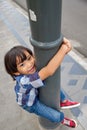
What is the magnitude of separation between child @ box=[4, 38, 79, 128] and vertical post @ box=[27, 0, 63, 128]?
0.26 feet

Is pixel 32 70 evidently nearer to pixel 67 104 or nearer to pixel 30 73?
A: pixel 30 73

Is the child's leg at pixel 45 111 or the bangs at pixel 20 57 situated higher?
the bangs at pixel 20 57

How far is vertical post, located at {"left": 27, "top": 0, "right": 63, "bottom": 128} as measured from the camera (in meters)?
1.76

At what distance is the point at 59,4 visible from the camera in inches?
70.2

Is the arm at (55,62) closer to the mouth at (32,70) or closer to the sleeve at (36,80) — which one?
the sleeve at (36,80)

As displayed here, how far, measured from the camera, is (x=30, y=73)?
2.24 meters

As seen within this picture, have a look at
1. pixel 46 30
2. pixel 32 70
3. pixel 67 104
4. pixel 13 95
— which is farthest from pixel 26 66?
pixel 13 95

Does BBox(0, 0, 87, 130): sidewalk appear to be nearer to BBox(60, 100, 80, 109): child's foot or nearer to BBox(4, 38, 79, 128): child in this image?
BBox(60, 100, 80, 109): child's foot

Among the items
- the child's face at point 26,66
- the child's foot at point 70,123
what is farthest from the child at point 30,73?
the child's foot at point 70,123

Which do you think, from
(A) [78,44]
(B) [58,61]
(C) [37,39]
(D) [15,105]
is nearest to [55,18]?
(C) [37,39]

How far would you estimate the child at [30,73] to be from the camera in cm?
209

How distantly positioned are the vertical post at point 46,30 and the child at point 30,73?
0.08m

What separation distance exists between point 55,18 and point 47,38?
0.59 feet

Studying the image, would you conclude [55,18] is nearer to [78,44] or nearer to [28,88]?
[28,88]
